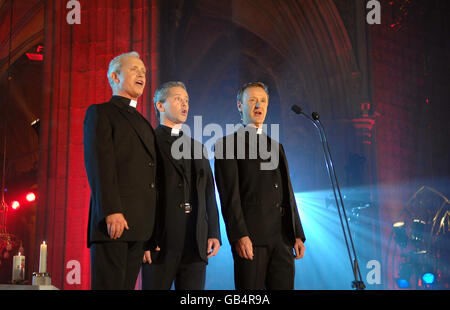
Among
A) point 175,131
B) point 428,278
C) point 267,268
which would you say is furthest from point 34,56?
point 267,268

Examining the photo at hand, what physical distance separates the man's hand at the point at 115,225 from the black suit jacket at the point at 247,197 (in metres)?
0.61

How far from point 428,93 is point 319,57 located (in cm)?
190

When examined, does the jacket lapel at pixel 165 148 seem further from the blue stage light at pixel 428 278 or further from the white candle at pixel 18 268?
the blue stage light at pixel 428 278

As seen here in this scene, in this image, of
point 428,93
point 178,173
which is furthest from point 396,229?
point 178,173

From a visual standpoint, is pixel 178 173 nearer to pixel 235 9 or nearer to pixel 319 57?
pixel 319 57

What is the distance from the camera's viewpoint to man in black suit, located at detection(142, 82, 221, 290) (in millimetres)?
2471

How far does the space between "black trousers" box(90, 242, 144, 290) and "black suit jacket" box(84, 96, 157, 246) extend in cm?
4

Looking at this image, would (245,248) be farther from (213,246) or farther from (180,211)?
(180,211)

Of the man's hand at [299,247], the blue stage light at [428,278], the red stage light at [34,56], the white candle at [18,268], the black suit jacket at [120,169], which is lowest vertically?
the blue stage light at [428,278]

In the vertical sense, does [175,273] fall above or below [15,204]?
below

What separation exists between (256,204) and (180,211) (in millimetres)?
414

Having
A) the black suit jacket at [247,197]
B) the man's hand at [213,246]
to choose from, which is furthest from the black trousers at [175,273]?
the black suit jacket at [247,197]

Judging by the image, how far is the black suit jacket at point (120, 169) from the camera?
2217 mm

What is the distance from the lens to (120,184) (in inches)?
91.8
